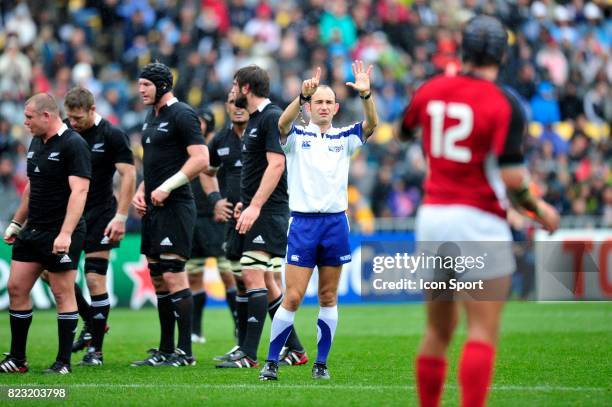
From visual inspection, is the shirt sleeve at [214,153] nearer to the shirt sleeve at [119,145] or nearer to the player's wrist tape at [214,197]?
the player's wrist tape at [214,197]

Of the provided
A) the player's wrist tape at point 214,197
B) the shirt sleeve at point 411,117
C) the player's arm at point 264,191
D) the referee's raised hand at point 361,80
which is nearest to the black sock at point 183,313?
the player's arm at point 264,191

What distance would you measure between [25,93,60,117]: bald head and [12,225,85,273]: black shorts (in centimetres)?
110

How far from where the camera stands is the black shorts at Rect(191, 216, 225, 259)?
1378 cm

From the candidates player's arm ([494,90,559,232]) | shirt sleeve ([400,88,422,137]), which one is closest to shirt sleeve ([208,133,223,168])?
shirt sleeve ([400,88,422,137])

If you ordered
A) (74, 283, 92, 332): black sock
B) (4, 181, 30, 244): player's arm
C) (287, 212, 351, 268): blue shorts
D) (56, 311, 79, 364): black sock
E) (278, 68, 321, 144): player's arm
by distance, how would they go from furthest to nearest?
1. (74, 283, 92, 332): black sock
2. (4, 181, 30, 244): player's arm
3. (56, 311, 79, 364): black sock
4. (287, 212, 351, 268): blue shorts
5. (278, 68, 321, 144): player's arm

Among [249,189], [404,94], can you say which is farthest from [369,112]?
[404,94]

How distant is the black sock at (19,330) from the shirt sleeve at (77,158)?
Answer: 1433 millimetres

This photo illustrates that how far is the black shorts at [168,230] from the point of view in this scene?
417 inches

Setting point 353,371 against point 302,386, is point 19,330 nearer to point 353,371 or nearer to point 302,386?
point 302,386

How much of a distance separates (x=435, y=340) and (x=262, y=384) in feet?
9.16

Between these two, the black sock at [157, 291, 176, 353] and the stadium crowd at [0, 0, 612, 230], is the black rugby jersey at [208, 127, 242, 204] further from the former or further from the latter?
the stadium crowd at [0, 0, 612, 230]

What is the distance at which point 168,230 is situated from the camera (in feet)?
34.8

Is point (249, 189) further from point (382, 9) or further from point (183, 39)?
point (382, 9)

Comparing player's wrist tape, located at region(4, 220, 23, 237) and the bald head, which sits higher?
the bald head
